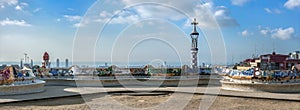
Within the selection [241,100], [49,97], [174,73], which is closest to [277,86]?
[241,100]

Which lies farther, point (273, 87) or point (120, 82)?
point (120, 82)

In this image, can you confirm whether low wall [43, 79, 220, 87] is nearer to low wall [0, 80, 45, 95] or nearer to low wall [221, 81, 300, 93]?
low wall [0, 80, 45, 95]

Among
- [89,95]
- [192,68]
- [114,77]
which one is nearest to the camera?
[89,95]

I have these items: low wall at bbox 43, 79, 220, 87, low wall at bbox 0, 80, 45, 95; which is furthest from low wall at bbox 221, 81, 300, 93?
low wall at bbox 0, 80, 45, 95

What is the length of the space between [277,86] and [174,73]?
6.39m

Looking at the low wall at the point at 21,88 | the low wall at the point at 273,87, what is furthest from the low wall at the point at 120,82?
the low wall at the point at 273,87

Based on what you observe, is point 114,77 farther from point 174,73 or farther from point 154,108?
point 154,108

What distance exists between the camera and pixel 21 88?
13.6 m

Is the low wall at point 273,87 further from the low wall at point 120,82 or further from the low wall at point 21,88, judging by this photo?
the low wall at point 21,88

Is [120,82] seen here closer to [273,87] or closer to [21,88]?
[21,88]

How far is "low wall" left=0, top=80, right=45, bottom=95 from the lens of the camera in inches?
516

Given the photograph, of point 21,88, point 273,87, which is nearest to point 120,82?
point 21,88

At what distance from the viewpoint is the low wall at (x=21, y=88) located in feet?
43.0

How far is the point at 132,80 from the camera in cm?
1894
